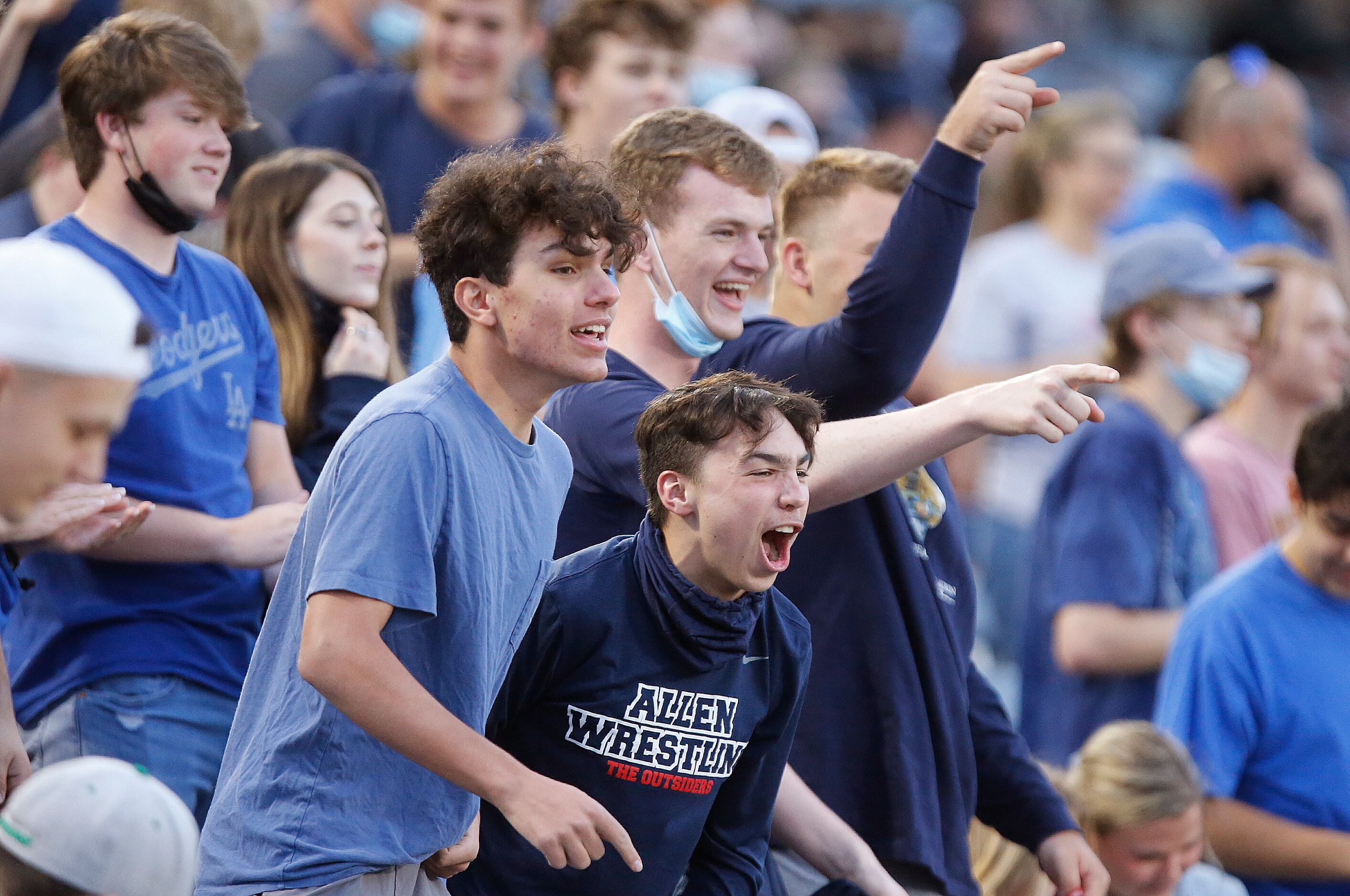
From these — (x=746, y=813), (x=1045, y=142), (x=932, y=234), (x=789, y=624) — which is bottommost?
(x=746, y=813)

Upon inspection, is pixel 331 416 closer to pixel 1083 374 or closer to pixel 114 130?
pixel 114 130

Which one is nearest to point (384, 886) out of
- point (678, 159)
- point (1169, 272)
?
point (678, 159)

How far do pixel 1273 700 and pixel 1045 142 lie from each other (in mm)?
3770

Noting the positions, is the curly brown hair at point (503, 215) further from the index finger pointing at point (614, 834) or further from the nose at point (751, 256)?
the index finger pointing at point (614, 834)

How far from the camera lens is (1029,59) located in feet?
10.0

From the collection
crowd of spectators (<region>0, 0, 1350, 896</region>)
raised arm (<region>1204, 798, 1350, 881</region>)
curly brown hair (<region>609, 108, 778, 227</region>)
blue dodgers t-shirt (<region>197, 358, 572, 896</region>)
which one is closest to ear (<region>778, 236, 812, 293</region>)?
crowd of spectators (<region>0, 0, 1350, 896</region>)

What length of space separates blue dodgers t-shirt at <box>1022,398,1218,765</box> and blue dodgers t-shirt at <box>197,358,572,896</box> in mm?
2951

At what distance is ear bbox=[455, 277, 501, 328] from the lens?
8.65ft

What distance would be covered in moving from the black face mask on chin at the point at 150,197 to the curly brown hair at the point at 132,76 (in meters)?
0.07

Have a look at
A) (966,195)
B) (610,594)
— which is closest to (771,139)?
(966,195)

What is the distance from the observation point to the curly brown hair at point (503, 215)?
104 inches

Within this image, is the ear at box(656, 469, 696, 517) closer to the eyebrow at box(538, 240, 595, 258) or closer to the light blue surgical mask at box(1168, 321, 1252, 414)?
the eyebrow at box(538, 240, 595, 258)

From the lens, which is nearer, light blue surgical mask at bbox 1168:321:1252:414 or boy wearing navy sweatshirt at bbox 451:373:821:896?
boy wearing navy sweatshirt at bbox 451:373:821:896

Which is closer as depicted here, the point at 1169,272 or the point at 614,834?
the point at 614,834
